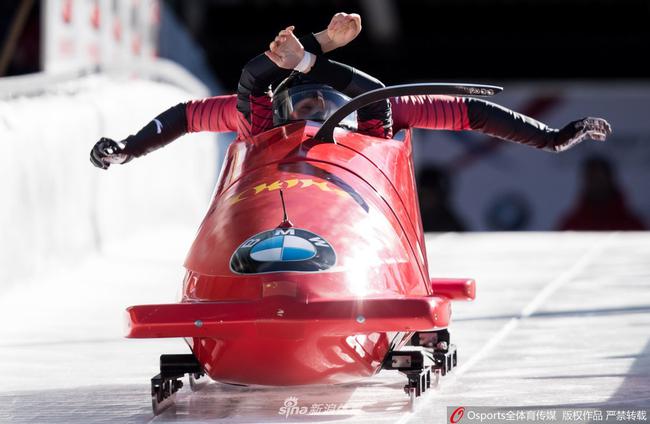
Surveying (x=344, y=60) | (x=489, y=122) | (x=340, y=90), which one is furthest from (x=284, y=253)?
(x=344, y=60)

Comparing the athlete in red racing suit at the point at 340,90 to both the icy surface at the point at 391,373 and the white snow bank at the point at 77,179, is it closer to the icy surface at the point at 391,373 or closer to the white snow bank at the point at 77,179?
the icy surface at the point at 391,373

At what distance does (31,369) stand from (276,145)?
4.30 ft

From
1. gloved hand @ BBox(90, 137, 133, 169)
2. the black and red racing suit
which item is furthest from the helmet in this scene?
gloved hand @ BBox(90, 137, 133, 169)

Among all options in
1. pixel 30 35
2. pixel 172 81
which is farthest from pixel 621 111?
pixel 30 35

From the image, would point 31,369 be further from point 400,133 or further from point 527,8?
point 527,8

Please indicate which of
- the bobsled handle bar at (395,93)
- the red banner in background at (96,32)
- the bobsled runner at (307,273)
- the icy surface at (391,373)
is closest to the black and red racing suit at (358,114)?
the bobsled runner at (307,273)

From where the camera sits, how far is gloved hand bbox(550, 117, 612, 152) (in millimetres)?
4930

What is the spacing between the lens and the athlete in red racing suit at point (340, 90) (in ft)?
15.9

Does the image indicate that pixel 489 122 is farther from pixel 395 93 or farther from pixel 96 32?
pixel 96 32

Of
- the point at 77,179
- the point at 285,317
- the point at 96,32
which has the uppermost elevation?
the point at 96,32

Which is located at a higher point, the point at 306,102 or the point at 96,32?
the point at 96,32

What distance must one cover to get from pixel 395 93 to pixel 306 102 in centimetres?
43

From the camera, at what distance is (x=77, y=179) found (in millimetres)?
8586

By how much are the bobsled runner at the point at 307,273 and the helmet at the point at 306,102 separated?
0.22 feet
